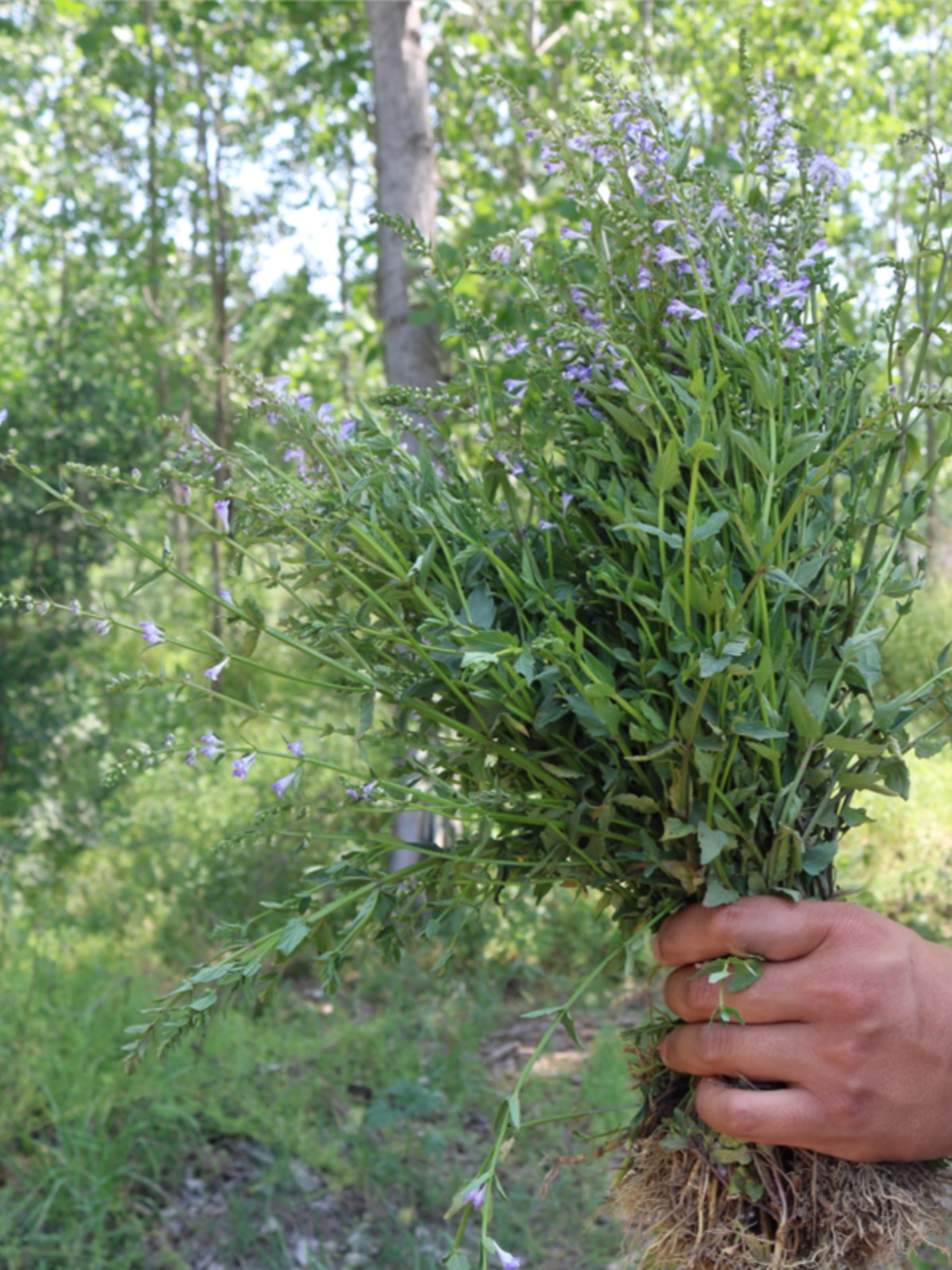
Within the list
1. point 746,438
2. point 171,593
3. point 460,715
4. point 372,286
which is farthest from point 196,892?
point 171,593

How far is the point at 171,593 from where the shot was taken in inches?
403

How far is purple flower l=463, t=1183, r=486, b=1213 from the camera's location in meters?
0.88

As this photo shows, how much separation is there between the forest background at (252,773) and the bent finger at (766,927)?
1.34 feet

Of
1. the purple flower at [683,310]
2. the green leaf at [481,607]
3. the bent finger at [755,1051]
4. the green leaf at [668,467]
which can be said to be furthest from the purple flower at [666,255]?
the bent finger at [755,1051]

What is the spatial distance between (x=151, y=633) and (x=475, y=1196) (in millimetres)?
570

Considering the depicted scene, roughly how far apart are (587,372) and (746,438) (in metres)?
0.25

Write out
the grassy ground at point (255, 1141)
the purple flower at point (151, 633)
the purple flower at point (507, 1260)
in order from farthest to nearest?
1. the grassy ground at point (255, 1141)
2. the purple flower at point (151, 633)
3. the purple flower at point (507, 1260)

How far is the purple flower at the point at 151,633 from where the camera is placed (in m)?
0.95

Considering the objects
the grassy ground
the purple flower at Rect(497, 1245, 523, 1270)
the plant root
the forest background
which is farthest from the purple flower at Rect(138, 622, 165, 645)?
the grassy ground

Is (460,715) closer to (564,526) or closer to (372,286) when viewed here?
(564,526)

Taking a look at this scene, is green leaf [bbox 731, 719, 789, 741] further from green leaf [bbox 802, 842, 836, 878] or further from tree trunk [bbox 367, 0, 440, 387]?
tree trunk [bbox 367, 0, 440, 387]

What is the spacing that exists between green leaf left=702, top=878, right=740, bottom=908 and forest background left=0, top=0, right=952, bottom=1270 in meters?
0.40

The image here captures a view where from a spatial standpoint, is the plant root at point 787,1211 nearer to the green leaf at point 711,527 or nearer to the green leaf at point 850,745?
the green leaf at point 850,745

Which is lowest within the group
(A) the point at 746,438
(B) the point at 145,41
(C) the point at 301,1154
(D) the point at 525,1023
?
(D) the point at 525,1023
